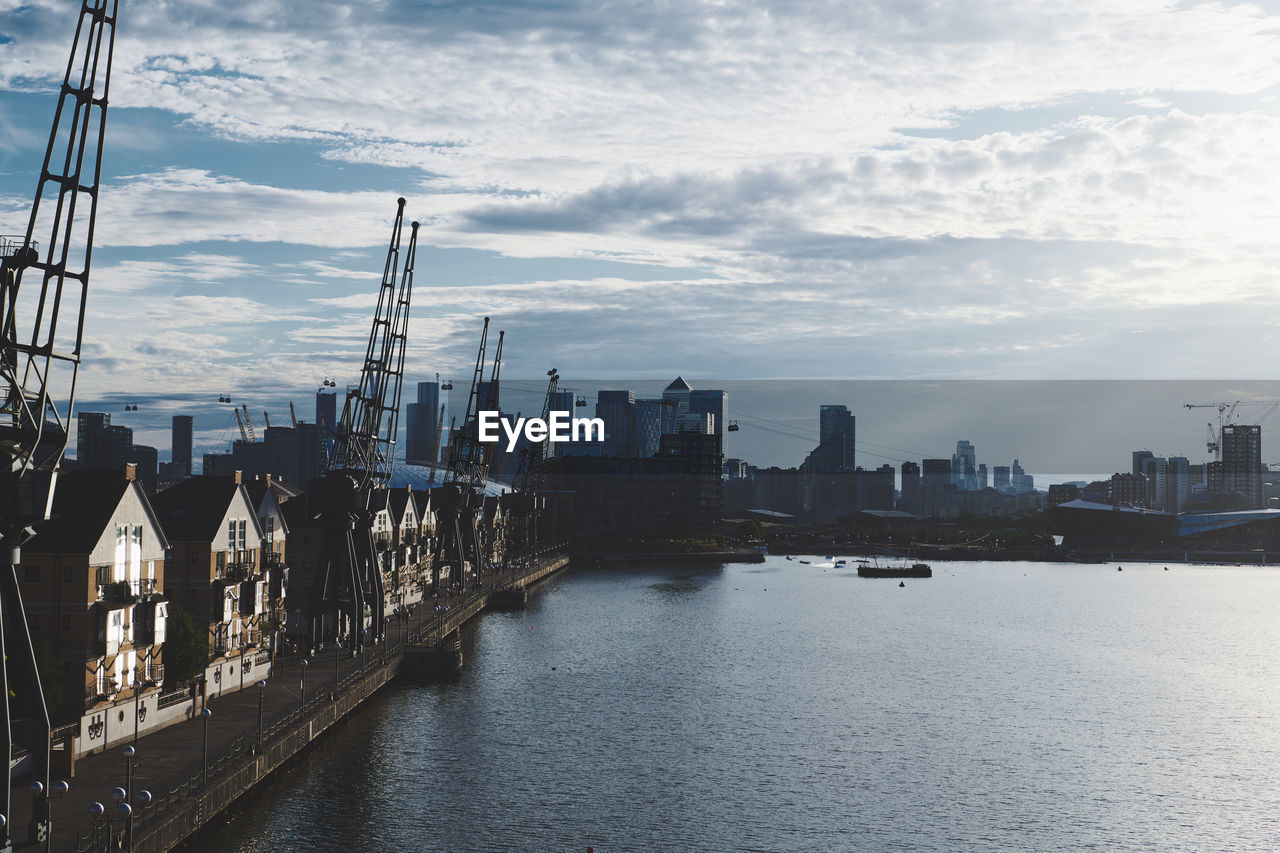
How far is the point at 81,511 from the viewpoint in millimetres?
54438

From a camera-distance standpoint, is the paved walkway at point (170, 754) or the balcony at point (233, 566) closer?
the paved walkway at point (170, 754)

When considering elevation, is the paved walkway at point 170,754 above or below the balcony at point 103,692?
below

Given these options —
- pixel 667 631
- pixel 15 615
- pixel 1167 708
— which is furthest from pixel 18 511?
pixel 667 631

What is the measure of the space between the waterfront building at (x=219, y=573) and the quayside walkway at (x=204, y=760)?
2.00 meters

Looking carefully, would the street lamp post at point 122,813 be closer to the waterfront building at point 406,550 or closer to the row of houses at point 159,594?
the row of houses at point 159,594

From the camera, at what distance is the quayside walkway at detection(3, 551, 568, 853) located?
128 ft

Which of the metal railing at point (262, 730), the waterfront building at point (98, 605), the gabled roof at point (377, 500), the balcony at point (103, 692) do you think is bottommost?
the metal railing at point (262, 730)

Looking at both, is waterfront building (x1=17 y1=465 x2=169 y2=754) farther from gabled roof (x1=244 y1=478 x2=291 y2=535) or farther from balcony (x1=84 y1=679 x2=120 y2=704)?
gabled roof (x1=244 y1=478 x2=291 y2=535)

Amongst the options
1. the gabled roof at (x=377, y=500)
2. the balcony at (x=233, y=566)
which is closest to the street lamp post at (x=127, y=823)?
the balcony at (x=233, y=566)

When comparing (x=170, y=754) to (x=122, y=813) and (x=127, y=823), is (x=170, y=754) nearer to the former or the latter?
(x=122, y=813)

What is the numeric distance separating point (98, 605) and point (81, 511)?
5141 millimetres

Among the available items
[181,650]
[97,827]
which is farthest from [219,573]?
[97,827]

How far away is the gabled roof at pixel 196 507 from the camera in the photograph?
218 feet

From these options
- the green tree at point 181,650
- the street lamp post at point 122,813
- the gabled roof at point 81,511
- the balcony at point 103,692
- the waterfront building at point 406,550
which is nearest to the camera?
the street lamp post at point 122,813
